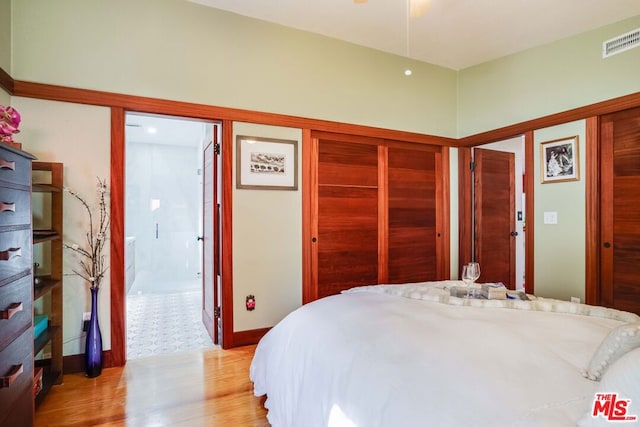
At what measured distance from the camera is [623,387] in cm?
69

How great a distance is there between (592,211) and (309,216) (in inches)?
97.9

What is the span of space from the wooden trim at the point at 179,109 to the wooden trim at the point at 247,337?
188 centimetres

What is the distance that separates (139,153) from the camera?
6.16 meters

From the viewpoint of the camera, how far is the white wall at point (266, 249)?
2.89 meters

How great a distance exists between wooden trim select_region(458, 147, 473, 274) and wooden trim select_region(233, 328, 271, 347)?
2521mm

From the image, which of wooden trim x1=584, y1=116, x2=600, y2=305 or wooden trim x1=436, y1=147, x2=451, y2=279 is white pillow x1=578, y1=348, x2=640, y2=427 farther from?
wooden trim x1=436, y1=147, x2=451, y2=279

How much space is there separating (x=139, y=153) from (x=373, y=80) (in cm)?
479

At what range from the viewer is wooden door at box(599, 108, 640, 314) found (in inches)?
103

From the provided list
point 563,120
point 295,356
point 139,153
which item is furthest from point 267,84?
point 139,153

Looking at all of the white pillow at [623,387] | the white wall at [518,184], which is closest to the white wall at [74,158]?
the white pillow at [623,387]

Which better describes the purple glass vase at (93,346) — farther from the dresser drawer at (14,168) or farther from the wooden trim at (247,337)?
the dresser drawer at (14,168)

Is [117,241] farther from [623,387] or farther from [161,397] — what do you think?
[623,387]

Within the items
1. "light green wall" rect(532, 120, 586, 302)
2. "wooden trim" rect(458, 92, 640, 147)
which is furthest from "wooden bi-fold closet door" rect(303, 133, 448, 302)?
"light green wall" rect(532, 120, 586, 302)

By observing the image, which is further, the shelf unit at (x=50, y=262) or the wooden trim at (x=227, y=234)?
the wooden trim at (x=227, y=234)
